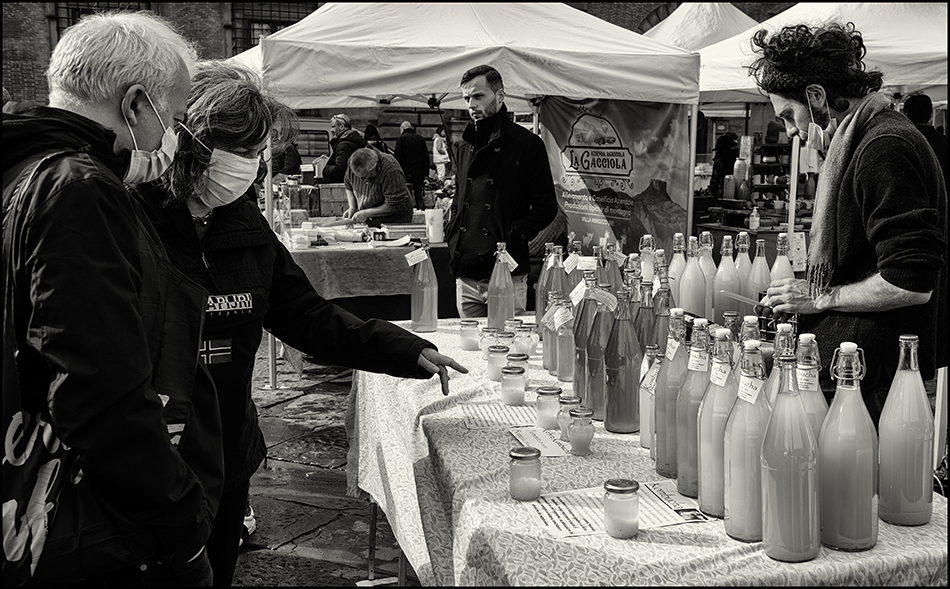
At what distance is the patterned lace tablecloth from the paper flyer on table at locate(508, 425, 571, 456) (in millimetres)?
32

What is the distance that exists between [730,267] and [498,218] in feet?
6.02

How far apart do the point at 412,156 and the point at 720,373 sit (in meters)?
12.4

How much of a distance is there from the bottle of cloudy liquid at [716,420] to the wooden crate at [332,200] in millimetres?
7748

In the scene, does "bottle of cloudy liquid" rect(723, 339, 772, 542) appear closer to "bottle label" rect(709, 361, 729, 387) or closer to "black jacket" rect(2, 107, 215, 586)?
"bottle label" rect(709, 361, 729, 387)

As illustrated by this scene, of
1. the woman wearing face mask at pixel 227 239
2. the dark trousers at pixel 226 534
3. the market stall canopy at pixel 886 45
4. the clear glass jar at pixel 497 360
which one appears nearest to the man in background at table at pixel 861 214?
the clear glass jar at pixel 497 360

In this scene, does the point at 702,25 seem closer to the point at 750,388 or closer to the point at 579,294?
the point at 579,294

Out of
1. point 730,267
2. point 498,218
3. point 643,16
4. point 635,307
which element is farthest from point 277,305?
point 643,16

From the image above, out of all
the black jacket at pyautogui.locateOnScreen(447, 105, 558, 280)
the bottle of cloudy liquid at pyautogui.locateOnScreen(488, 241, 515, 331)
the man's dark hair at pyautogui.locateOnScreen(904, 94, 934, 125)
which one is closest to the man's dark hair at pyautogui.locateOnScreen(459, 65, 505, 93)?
the black jacket at pyautogui.locateOnScreen(447, 105, 558, 280)

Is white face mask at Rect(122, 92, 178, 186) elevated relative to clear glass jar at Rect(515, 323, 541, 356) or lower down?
elevated

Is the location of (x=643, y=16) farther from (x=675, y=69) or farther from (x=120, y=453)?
(x=120, y=453)

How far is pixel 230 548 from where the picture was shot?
2070 mm

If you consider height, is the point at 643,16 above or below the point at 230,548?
above

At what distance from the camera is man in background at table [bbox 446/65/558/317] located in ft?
14.4

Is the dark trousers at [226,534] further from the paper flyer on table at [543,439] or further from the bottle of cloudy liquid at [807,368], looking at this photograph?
the bottle of cloudy liquid at [807,368]
